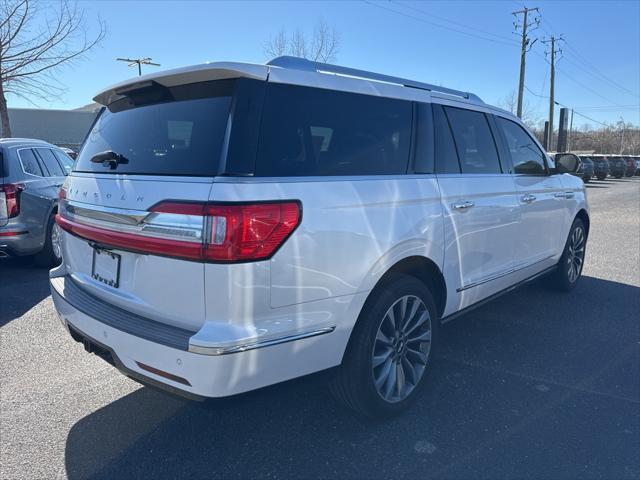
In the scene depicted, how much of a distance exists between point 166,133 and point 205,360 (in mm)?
1192

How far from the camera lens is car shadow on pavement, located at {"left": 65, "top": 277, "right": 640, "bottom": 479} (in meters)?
2.55

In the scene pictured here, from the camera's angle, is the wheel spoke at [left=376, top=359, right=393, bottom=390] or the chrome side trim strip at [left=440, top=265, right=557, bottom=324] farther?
the chrome side trim strip at [left=440, top=265, right=557, bottom=324]

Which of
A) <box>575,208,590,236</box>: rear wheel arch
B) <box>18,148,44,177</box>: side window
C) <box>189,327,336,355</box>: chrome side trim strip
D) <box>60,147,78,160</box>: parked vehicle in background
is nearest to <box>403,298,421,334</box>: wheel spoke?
<box>189,327,336,355</box>: chrome side trim strip

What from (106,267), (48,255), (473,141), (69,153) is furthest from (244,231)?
(69,153)

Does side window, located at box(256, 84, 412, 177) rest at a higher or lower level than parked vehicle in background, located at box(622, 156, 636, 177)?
lower

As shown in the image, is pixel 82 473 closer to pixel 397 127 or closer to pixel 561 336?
pixel 397 127

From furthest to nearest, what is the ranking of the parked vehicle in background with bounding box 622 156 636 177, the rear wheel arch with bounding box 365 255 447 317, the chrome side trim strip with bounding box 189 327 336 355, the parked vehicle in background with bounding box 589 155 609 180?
the parked vehicle in background with bounding box 622 156 636 177 → the parked vehicle in background with bounding box 589 155 609 180 → the rear wheel arch with bounding box 365 255 447 317 → the chrome side trim strip with bounding box 189 327 336 355

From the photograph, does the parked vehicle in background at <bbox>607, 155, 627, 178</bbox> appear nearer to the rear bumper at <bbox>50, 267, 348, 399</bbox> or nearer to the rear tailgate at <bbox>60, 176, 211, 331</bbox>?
the rear bumper at <bbox>50, 267, 348, 399</bbox>

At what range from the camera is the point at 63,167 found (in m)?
7.25

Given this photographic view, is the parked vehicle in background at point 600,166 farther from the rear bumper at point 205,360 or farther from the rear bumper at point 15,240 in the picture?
the rear bumper at point 205,360

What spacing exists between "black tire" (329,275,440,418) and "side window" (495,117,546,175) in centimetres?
189

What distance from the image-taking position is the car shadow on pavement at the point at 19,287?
4.99 metres

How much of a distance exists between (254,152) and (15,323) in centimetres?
372

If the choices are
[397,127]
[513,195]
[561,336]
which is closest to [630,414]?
[561,336]
